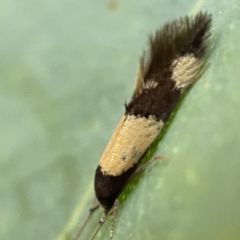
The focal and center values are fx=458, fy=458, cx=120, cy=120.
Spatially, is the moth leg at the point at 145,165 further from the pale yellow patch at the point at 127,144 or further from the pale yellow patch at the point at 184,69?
the pale yellow patch at the point at 184,69

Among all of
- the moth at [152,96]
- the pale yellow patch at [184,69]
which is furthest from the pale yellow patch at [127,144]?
the pale yellow patch at [184,69]

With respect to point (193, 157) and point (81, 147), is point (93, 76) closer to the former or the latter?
point (81, 147)

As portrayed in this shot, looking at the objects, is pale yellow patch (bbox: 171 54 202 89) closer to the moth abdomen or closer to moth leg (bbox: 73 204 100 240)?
the moth abdomen

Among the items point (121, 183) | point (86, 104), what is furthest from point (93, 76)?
point (121, 183)

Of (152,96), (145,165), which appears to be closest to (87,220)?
(145,165)

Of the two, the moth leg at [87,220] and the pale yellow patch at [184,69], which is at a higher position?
the pale yellow patch at [184,69]

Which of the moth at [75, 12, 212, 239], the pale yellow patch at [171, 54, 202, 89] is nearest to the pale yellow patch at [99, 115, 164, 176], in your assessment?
the moth at [75, 12, 212, 239]
